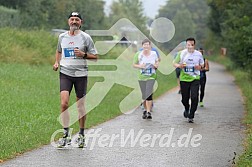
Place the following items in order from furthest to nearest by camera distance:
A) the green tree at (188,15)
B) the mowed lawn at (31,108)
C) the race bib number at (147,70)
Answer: the green tree at (188,15), the race bib number at (147,70), the mowed lawn at (31,108)

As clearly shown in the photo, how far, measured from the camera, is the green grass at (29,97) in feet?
36.3

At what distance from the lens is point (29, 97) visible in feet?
56.1

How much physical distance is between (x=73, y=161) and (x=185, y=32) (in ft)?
287

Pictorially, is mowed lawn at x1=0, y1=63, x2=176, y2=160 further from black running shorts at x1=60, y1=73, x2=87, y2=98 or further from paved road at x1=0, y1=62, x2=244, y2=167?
black running shorts at x1=60, y1=73, x2=87, y2=98

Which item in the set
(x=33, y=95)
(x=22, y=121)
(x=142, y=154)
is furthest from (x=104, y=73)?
(x=142, y=154)

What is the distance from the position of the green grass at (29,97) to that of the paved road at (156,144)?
522 millimetres

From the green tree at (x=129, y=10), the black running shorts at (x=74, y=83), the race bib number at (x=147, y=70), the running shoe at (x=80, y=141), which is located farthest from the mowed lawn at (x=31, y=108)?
the green tree at (x=129, y=10)

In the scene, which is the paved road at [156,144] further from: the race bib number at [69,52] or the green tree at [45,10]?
the green tree at [45,10]

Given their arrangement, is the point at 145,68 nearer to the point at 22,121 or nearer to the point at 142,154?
the point at 22,121

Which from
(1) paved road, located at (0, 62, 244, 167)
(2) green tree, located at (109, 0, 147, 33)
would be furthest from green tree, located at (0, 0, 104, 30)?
(2) green tree, located at (109, 0, 147, 33)

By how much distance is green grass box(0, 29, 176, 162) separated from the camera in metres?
11.1

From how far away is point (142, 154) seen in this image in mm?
9891

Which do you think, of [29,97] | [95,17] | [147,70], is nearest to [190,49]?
[147,70]

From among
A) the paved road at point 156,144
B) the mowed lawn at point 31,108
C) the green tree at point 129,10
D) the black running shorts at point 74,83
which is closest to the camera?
the paved road at point 156,144
